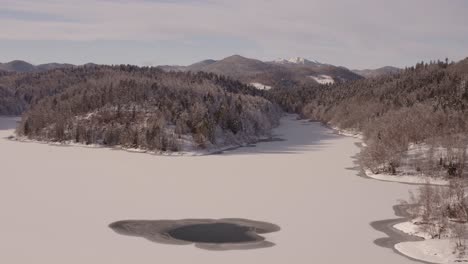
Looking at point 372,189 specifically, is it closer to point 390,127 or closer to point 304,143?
point 390,127

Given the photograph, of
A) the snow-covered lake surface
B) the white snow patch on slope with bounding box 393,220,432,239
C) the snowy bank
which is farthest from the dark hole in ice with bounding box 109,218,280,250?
the snowy bank

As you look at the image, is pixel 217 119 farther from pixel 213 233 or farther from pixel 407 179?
pixel 213 233

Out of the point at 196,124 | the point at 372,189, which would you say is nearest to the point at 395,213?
the point at 372,189

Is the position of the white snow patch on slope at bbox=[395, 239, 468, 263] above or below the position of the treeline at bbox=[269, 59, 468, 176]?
below

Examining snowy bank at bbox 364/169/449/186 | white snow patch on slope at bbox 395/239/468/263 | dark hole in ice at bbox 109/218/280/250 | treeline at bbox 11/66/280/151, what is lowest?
dark hole in ice at bbox 109/218/280/250

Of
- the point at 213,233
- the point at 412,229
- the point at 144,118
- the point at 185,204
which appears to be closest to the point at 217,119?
the point at 144,118

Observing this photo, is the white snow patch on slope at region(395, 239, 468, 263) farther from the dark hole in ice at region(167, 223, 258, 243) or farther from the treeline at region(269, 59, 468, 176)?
the treeline at region(269, 59, 468, 176)
